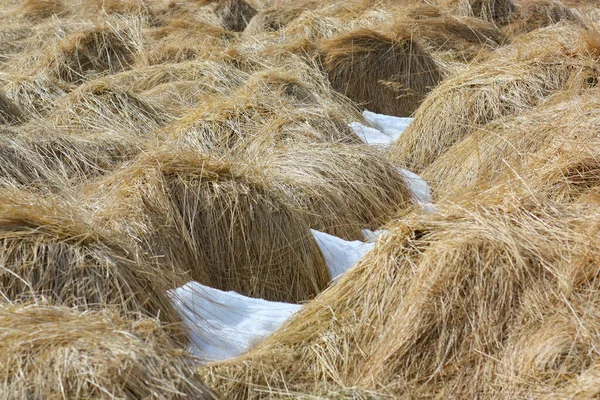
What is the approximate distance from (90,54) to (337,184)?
3160 mm

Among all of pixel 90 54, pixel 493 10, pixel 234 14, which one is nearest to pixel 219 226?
pixel 90 54

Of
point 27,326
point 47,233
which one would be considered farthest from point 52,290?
Result: point 27,326

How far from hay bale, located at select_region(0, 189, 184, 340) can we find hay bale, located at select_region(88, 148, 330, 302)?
460mm

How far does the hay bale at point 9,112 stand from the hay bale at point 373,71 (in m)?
2.00

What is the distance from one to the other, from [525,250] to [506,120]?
188 centimetres

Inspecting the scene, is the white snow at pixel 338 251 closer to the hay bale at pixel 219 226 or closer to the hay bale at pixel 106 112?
the hay bale at pixel 219 226

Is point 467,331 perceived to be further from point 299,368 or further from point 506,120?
point 506,120

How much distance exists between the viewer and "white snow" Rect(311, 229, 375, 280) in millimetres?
3467

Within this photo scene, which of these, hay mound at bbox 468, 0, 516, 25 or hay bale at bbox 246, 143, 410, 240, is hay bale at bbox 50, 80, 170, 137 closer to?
hay bale at bbox 246, 143, 410, 240

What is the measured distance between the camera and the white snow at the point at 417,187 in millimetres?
4219

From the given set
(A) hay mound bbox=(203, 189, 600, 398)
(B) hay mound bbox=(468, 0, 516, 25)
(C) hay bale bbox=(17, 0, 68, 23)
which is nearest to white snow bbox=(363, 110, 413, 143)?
(A) hay mound bbox=(203, 189, 600, 398)

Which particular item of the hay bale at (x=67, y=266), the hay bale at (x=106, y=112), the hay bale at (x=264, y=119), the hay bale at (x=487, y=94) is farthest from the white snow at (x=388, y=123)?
→ the hay bale at (x=67, y=266)

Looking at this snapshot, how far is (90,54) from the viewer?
6.49 metres

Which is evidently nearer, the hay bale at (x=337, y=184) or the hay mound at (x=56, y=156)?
the hay bale at (x=337, y=184)
